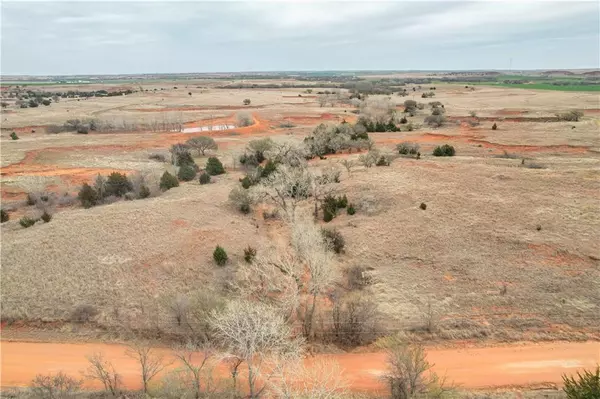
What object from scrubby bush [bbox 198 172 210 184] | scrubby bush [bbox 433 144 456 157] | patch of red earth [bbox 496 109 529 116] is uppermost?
patch of red earth [bbox 496 109 529 116]

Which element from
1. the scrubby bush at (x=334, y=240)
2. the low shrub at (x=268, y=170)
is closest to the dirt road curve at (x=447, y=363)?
the scrubby bush at (x=334, y=240)

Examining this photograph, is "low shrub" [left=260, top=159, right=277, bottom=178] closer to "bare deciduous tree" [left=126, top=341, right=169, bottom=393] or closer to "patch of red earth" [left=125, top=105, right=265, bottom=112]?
"bare deciduous tree" [left=126, top=341, right=169, bottom=393]

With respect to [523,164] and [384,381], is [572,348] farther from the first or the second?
[523,164]

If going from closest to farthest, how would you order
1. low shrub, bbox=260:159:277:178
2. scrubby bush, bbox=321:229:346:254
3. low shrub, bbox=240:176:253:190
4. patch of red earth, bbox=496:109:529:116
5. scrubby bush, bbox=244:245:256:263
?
scrubby bush, bbox=244:245:256:263, scrubby bush, bbox=321:229:346:254, low shrub, bbox=240:176:253:190, low shrub, bbox=260:159:277:178, patch of red earth, bbox=496:109:529:116

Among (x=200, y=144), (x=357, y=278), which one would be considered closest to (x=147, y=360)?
(x=357, y=278)

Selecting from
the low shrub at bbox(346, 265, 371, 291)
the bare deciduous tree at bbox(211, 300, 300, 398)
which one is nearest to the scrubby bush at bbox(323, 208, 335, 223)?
the low shrub at bbox(346, 265, 371, 291)

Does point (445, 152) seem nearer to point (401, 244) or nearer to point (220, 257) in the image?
point (401, 244)

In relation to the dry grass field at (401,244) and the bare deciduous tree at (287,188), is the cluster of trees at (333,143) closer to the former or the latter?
the dry grass field at (401,244)
